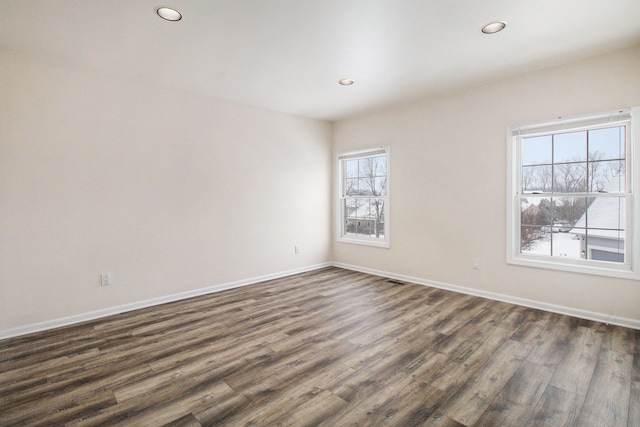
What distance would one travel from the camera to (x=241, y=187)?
444cm

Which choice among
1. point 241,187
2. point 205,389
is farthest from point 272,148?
point 205,389

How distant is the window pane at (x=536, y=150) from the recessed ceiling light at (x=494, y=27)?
1.50 meters

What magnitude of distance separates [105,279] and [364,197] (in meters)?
3.73

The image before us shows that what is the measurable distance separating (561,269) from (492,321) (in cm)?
98

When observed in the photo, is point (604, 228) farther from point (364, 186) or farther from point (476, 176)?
point (364, 186)

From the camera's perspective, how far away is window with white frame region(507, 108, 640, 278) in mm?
2980

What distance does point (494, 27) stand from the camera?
8.27 ft

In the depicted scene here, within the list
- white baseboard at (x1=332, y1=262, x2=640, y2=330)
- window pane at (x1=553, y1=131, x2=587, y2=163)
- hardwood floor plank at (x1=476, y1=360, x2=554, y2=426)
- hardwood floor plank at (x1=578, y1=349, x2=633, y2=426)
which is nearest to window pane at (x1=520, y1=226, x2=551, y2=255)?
white baseboard at (x1=332, y1=262, x2=640, y2=330)

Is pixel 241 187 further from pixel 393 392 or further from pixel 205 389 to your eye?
pixel 393 392

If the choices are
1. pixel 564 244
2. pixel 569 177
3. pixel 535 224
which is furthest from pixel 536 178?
pixel 564 244

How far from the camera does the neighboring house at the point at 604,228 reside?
3.04m

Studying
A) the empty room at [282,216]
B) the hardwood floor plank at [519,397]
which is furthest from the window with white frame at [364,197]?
the hardwood floor plank at [519,397]

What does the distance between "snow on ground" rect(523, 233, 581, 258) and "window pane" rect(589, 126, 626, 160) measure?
0.85 m

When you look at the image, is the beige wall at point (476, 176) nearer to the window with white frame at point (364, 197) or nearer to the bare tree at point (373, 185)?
the window with white frame at point (364, 197)
